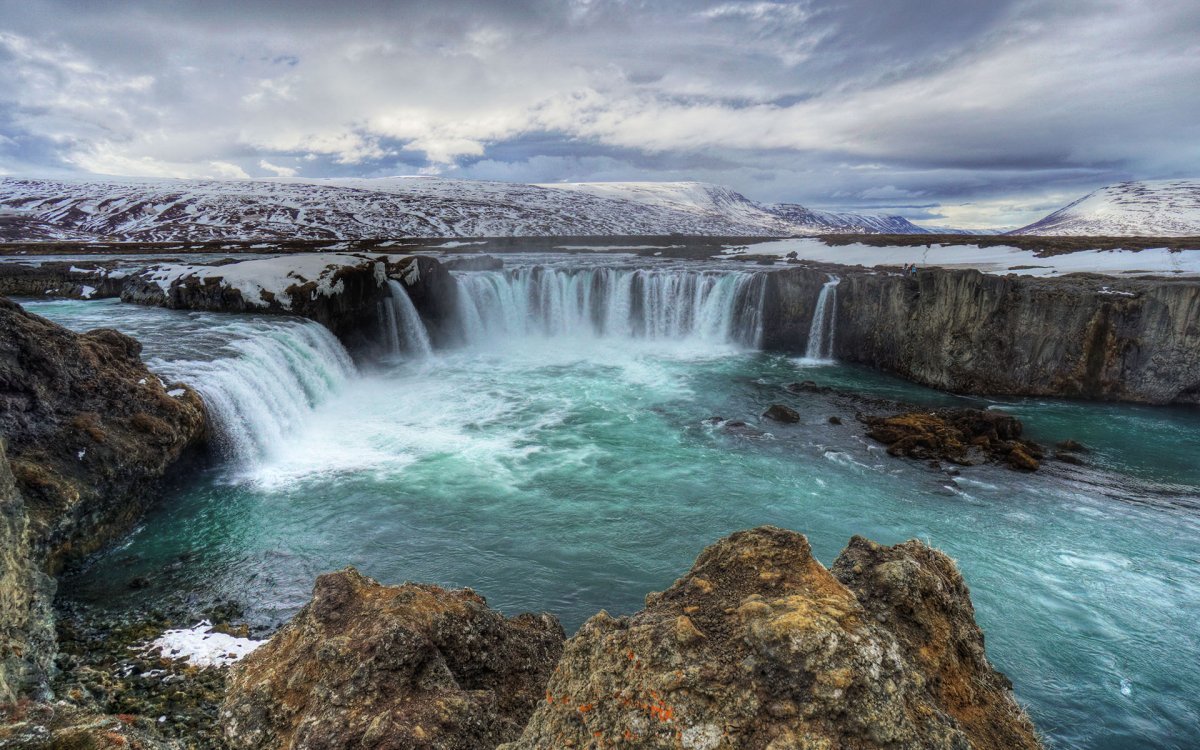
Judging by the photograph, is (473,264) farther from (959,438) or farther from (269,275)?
(959,438)

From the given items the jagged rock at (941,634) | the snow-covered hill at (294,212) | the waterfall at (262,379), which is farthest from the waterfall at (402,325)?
the snow-covered hill at (294,212)

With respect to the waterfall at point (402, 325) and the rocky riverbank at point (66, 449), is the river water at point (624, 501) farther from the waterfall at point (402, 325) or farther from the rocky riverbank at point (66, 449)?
the waterfall at point (402, 325)

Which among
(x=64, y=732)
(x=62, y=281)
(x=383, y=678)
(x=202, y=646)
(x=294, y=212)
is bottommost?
(x=202, y=646)

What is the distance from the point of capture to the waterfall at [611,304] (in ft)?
113

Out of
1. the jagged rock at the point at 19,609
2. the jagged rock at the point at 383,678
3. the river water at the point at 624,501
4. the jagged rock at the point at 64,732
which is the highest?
the jagged rock at the point at 64,732

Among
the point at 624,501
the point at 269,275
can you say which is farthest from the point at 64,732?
the point at 269,275

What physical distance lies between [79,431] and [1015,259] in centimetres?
4660

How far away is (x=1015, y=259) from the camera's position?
37250 millimetres

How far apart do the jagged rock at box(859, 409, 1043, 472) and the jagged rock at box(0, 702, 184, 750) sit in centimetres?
1888

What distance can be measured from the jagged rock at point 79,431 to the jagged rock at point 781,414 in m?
18.0

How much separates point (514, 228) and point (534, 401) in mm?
102512

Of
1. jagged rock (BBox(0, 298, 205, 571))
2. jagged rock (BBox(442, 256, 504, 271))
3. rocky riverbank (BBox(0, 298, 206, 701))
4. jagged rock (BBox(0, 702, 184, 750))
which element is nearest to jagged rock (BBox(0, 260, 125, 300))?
jagged rock (BBox(442, 256, 504, 271))

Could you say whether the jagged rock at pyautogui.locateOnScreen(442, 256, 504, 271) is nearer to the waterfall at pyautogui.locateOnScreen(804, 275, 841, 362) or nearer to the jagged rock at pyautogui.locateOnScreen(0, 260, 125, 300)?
the jagged rock at pyautogui.locateOnScreen(0, 260, 125, 300)

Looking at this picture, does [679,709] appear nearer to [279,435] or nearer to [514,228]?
[279,435]
